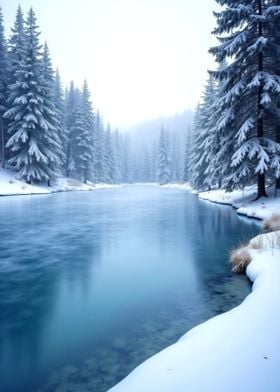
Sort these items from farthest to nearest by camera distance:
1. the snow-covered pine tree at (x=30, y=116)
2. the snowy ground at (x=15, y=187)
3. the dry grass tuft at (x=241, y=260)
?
the snow-covered pine tree at (x=30, y=116) < the snowy ground at (x=15, y=187) < the dry grass tuft at (x=241, y=260)

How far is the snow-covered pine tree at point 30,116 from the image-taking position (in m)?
31.9

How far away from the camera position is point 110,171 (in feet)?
247

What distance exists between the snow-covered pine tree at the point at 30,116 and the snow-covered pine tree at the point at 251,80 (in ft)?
73.8

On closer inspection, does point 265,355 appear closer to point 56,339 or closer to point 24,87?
point 56,339

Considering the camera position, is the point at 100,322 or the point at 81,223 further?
the point at 81,223

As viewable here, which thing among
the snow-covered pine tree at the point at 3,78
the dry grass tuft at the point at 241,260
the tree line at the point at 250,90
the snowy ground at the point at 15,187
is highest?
the snow-covered pine tree at the point at 3,78

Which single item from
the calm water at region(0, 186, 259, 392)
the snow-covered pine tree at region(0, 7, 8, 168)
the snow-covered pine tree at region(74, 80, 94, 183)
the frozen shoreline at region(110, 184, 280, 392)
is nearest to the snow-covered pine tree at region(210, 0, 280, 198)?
the calm water at region(0, 186, 259, 392)

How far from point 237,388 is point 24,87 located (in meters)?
35.8

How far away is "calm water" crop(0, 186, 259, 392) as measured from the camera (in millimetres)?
3846

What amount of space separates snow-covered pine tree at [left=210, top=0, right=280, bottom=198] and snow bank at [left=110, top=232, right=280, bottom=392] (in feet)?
40.1

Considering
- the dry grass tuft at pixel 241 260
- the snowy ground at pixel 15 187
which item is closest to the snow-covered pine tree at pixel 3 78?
the snowy ground at pixel 15 187

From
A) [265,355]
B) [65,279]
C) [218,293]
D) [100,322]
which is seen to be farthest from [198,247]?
[265,355]

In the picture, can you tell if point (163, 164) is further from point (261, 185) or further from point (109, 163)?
point (261, 185)

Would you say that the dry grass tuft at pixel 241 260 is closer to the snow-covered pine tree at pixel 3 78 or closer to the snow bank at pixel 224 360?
the snow bank at pixel 224 360
